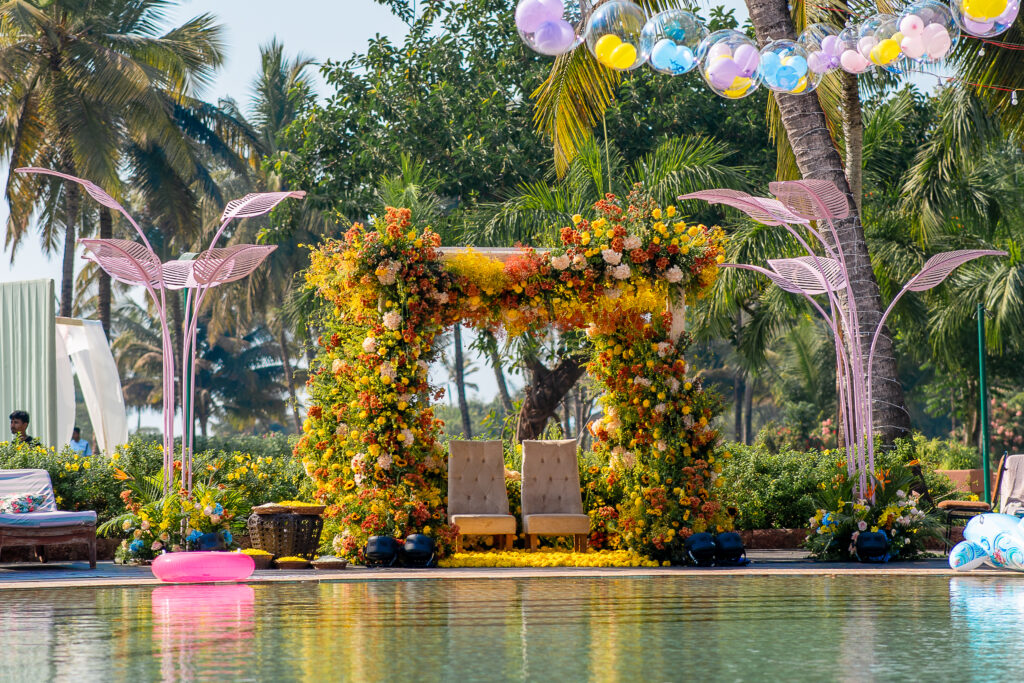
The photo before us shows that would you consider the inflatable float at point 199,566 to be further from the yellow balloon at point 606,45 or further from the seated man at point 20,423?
the yellow balloon at point 606,45

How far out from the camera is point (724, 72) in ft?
31.2

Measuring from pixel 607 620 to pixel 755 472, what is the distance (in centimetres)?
694

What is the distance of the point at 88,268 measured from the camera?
36.6 m

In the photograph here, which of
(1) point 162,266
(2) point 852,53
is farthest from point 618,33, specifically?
(1) point 162,266

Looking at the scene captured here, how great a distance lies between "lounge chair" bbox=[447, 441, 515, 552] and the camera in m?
12.1

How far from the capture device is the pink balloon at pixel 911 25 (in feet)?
30.5

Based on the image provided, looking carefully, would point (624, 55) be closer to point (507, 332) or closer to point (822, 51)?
point (822, 51)

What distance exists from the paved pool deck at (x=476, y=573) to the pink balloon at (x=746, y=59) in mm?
4122

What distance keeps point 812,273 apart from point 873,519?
2709 mm

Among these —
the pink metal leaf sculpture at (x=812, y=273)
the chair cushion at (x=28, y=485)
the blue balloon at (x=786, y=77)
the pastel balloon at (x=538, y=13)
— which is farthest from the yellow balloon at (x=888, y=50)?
the chair cushion at (x=28, y=485)

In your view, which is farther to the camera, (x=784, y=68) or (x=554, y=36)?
(x=784, y=68)

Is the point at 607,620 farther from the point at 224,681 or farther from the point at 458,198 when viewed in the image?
the point at 458,198

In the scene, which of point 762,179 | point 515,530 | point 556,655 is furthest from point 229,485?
point 762,179

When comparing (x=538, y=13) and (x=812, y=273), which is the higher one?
(x=538, y=13)
